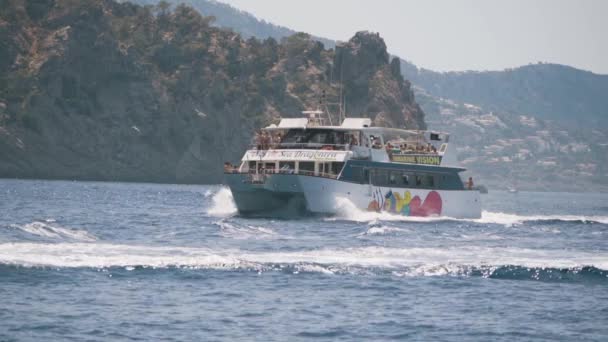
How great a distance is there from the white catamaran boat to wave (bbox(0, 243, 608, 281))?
19793 millimetres

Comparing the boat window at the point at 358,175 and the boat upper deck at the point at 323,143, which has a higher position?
the boat upper deck at the point at 323,143

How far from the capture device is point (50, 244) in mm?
37688

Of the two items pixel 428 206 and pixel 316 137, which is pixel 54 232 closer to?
pixel 316 137

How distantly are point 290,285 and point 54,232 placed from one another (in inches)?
581

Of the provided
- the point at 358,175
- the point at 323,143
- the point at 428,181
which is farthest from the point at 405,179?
the point at 323,143

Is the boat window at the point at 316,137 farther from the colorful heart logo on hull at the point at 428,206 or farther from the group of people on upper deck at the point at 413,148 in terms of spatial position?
the colorful heart logo on hull at the point at 428,206

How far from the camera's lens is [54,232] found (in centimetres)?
4256

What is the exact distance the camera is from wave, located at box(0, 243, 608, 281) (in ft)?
111

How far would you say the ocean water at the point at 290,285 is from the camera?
2478 centimetres

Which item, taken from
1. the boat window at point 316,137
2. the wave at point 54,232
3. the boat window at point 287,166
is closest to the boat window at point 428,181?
the boat window at point 316,137


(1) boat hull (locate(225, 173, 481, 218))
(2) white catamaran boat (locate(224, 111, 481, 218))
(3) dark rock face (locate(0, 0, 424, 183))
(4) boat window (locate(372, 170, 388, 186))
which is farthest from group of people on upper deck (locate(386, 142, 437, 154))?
(3) dark rock face (locate(0, 0, 424, 183))

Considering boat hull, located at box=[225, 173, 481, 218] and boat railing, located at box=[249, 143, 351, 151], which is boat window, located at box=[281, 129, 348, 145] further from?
boat hull, located at box=[225, 173, 481, 218]

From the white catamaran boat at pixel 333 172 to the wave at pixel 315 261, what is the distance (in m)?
19.8

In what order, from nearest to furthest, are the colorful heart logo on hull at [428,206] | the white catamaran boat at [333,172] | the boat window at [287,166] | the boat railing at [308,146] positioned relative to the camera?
the white catamaran boat at [333,172] < the boat window at [287,166] < the boat railing at [308,146] < the colorful heart logo on hull at [428,206]
